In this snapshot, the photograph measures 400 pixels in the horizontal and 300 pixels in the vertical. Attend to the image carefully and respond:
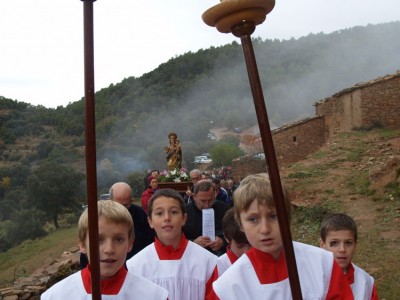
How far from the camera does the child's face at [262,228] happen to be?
183cm

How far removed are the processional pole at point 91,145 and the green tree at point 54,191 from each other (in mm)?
26337

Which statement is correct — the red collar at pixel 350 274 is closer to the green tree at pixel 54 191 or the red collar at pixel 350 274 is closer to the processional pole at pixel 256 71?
the processional pole at pixel 256 71

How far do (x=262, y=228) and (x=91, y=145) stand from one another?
0.88 m

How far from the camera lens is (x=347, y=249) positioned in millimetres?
2771

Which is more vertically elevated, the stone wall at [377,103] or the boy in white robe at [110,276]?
the stone wall at [377,103]

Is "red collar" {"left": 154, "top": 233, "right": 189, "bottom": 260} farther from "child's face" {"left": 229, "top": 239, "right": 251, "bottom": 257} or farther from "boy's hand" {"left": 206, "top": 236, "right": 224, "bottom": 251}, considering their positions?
"boy's hand" {"left": 206, "top": 236, "right": 224, "bottom": 251}

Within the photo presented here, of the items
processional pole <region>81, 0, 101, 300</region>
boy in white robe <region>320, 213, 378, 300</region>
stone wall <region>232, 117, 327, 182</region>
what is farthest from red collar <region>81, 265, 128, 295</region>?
stone wall <region>232, 117, 327, 182</region>

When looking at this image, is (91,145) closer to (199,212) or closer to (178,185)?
(199,212)

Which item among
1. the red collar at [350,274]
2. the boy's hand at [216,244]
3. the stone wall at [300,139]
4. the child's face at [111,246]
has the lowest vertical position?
the red collar at [350,274]

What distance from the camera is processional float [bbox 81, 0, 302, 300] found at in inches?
49.4

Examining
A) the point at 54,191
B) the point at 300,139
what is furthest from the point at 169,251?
the point at 54,191

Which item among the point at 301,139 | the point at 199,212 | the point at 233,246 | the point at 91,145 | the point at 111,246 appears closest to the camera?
the point at 91,145

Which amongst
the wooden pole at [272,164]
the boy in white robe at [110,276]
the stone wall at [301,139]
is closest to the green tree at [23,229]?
the stone wall at [301,139]

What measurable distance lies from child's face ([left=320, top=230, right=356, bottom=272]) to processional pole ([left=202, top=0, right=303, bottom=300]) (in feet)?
4.97
